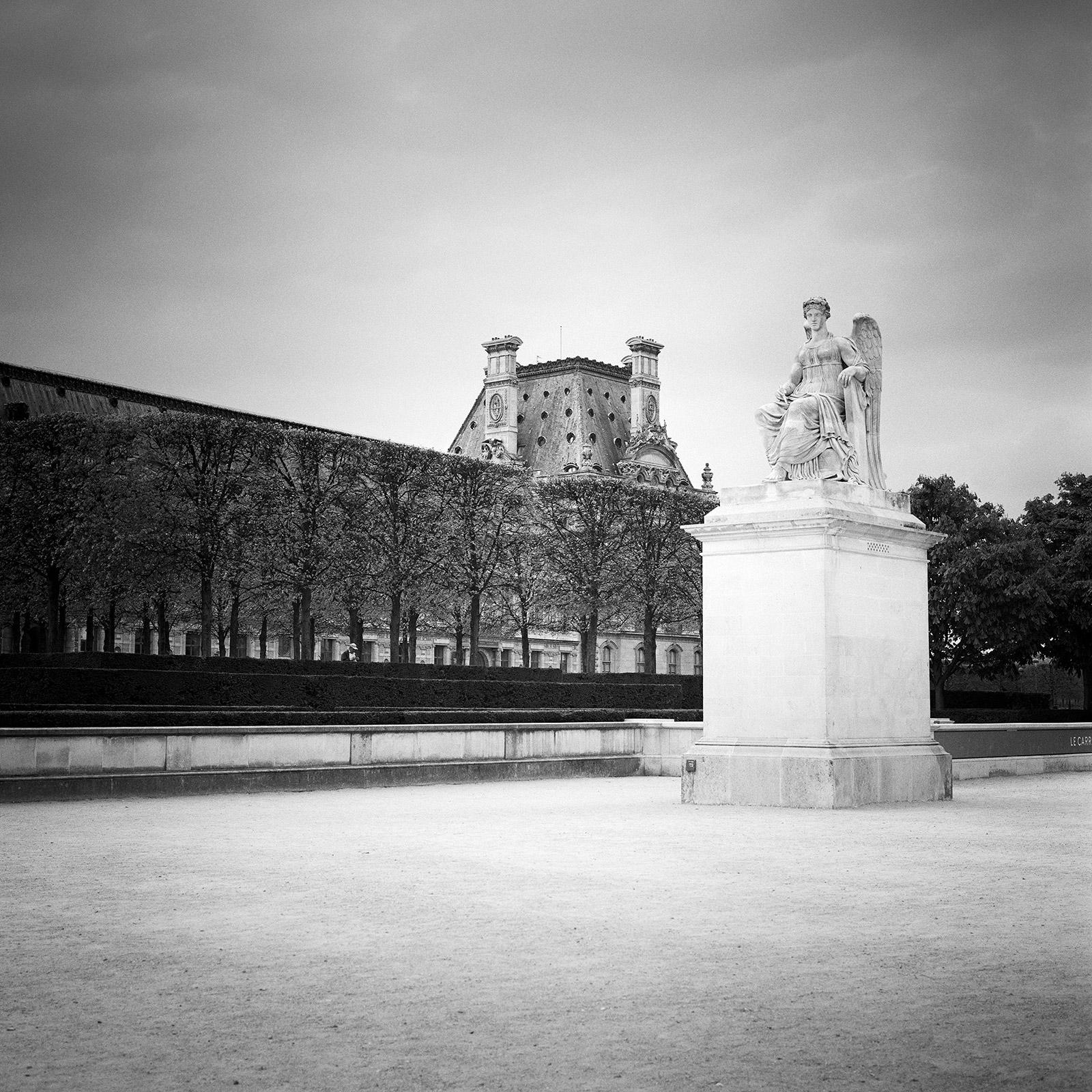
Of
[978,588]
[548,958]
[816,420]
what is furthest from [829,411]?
[978,588]

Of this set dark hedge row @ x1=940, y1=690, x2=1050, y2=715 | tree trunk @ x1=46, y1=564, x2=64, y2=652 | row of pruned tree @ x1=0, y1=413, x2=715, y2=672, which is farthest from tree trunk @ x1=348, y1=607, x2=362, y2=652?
dark hedge row @ x1=940, y1=690, x2=1050, y2=715

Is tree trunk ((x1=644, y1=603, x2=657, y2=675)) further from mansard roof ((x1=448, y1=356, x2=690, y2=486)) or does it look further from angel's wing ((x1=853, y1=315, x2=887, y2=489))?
angel's wing ((x1=853, y1=315, x2=887, y2=489))

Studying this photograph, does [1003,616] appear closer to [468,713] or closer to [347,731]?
[468,713]

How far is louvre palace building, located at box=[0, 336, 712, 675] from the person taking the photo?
110 metres

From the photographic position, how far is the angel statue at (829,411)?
67.3ft

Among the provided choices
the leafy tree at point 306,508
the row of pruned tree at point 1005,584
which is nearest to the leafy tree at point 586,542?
the leafy tree at point 306,508

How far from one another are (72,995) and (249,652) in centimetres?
8859

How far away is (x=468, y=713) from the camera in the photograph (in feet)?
114

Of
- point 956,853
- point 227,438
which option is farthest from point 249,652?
point 956,853

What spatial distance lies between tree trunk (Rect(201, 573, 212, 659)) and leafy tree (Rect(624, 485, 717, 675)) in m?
25.9

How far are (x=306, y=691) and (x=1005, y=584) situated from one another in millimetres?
32603

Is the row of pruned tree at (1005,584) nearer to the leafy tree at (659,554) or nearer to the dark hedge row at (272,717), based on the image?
the leafy tree at (659,554)

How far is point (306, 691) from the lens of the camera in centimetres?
3841

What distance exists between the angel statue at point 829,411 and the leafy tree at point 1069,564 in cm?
4188
